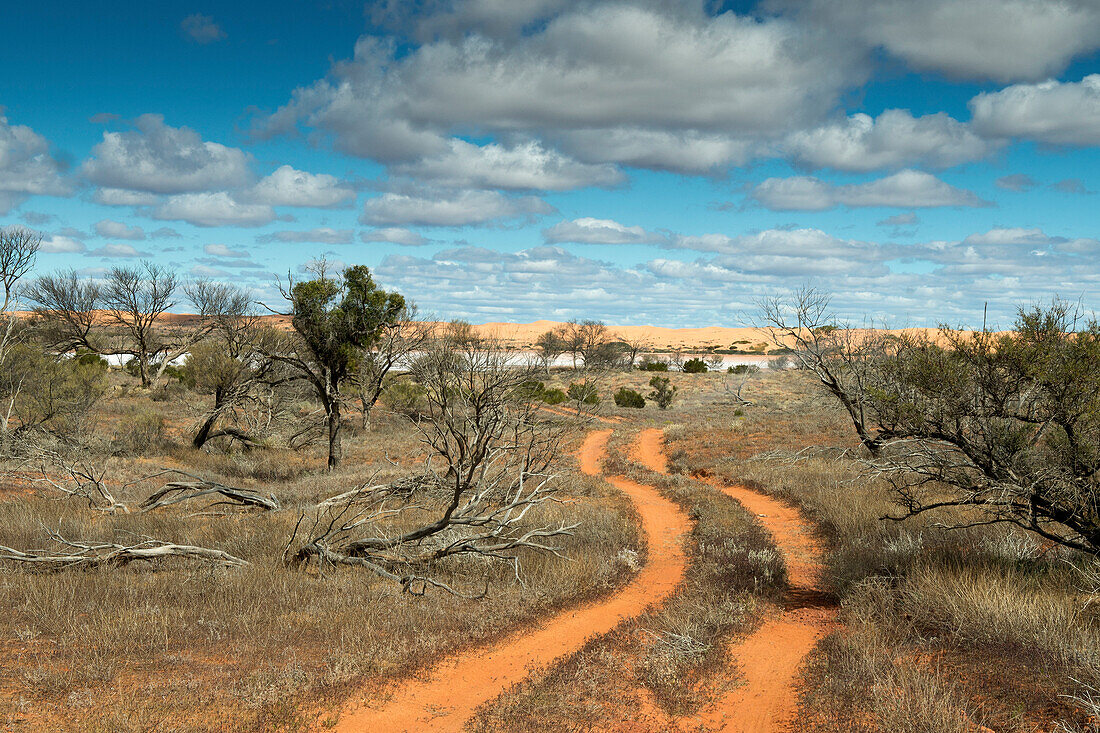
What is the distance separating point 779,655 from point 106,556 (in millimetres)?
9132

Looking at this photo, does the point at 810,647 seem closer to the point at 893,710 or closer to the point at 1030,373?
the point at 893,710

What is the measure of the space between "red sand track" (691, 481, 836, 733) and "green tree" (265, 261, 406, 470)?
538 inches

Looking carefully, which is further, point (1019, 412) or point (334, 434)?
point (334, 434)

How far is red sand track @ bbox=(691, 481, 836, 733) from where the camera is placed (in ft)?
19.4

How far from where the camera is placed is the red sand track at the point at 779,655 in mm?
5918

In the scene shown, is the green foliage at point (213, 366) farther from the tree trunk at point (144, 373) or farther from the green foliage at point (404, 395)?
the tree trunk at point (144, 373)

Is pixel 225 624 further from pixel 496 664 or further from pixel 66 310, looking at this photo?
pixel 66 310

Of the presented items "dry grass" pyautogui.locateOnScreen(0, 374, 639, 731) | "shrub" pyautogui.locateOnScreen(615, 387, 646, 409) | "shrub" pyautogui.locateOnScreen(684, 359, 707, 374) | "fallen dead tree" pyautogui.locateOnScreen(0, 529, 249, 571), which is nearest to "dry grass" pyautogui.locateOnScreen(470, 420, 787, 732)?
"dry grass" pyautogui.locateOnScreen(0, 374, 639, 731)

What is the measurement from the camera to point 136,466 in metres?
19.6

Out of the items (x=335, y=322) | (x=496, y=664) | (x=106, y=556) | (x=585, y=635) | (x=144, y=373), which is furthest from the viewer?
(x=144, y=373)

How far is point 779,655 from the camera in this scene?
7238 millimetres

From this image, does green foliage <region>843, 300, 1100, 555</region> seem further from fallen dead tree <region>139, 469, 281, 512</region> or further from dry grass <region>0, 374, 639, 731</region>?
fallen dead tree <region>139, 469, 281, 512</region>

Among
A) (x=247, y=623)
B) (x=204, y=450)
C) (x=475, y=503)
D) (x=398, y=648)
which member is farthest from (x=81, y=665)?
(x=204, y=450)

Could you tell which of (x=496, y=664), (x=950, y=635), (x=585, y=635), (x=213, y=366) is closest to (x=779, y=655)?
(x=950, y=635)
